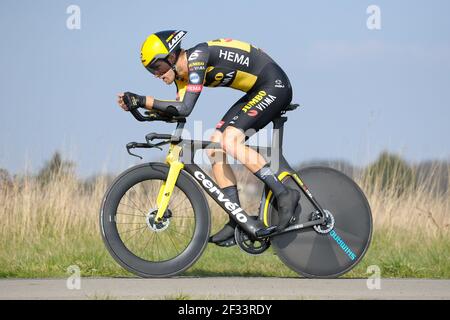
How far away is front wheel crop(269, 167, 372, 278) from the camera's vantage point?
805 cm

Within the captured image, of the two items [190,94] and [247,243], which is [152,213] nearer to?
[247,243]

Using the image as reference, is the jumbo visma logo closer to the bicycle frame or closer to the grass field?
the bicycle frame

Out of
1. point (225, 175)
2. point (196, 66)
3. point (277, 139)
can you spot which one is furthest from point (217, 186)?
point (196, 66)

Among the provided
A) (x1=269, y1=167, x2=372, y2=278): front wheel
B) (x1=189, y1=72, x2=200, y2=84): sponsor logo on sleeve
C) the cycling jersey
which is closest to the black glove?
the cycling jersey

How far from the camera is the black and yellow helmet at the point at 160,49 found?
758cm

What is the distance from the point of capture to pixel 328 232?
26.7ft

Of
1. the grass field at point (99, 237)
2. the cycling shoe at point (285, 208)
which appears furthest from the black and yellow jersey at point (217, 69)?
the grass field at point (99, 237)

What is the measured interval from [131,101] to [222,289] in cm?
168

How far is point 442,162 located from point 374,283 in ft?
21.6

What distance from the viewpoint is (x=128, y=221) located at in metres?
8.40

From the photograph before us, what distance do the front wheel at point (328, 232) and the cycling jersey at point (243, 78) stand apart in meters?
0.70

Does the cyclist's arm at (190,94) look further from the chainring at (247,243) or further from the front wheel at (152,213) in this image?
the chainring at (247,243)
